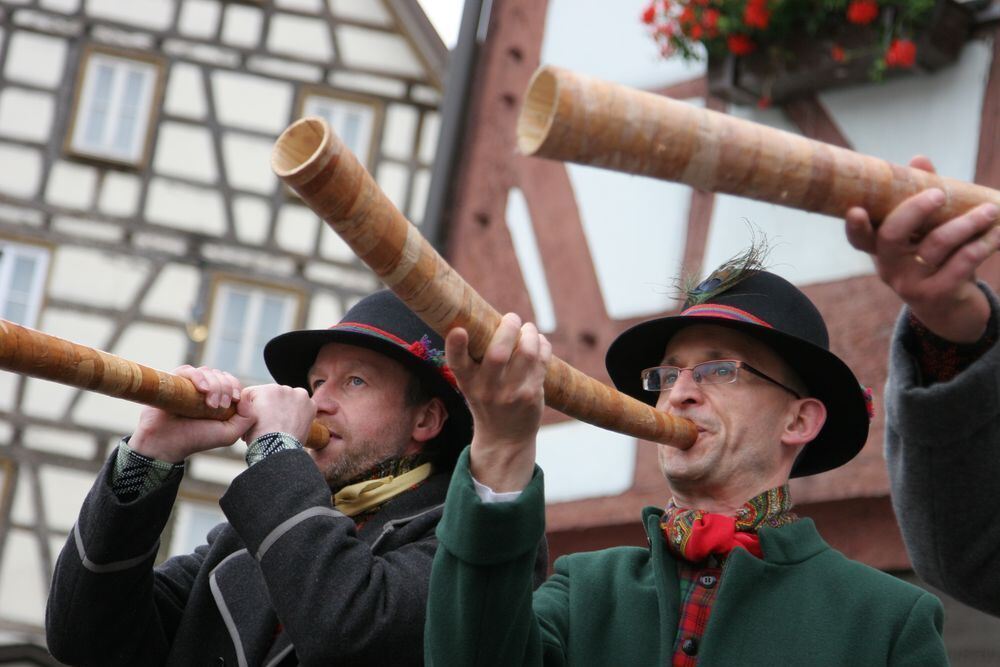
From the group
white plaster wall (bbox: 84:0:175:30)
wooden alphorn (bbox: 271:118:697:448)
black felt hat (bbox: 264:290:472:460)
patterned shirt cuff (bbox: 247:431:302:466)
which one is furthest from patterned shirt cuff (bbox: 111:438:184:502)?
white plaster wall (bbox: 84:0:175:30)

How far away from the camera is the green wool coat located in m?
2.86

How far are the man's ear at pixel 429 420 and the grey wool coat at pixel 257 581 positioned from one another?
109 millimetres

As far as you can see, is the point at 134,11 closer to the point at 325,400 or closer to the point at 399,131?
the point at 399,131

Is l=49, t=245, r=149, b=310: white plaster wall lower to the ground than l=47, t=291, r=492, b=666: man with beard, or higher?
lower

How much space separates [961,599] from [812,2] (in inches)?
160

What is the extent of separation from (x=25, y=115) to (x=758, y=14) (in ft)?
35.5

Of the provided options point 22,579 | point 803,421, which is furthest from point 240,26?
point 803,421

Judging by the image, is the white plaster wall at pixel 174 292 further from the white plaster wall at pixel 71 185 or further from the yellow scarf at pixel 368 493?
the yellow scarf at pixel 368 493

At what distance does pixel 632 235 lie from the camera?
779 centimetres

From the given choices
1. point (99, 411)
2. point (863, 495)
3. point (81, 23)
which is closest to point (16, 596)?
point (99, 411)

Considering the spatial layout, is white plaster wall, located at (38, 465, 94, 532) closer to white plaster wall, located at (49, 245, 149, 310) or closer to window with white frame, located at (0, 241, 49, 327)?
window with white frame, located at (0, 241, 49, 327)

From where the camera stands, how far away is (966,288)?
8.29 feet

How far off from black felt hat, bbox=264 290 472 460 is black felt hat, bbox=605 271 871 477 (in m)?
0.51

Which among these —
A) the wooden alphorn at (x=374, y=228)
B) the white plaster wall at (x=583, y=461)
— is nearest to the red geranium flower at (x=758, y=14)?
the white plaster wall at (x=583, y=461)
